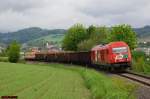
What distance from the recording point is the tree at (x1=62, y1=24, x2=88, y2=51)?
166500 millimetres

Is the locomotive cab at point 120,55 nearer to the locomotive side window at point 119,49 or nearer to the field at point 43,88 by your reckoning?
the locomotive side window at point 119,49

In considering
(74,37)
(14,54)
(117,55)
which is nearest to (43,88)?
(117,55)

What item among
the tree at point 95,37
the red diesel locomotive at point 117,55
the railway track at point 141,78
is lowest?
the railway track at point 141,78

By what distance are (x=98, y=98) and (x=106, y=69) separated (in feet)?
123

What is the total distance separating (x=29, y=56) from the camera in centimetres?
15300

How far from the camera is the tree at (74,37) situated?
16650cm

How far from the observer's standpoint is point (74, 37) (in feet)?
555

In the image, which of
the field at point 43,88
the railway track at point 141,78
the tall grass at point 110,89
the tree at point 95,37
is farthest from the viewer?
the tree at point 95,37

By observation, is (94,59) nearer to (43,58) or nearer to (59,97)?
(59,97)

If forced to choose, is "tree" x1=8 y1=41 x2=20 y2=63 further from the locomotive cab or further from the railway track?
the railway track

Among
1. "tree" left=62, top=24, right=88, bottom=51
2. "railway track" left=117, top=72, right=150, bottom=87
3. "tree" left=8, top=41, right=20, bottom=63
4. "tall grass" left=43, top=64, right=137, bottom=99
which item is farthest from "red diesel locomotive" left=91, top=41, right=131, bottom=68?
"tree" left=62, top=24, right=88, bottom=51

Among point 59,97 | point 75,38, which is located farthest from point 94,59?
point 75,38

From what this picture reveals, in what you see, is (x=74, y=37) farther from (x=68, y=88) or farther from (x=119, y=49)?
(x=68, y=88)

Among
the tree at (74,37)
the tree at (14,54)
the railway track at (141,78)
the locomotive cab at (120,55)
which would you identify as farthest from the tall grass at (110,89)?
the tree at (74,37)
